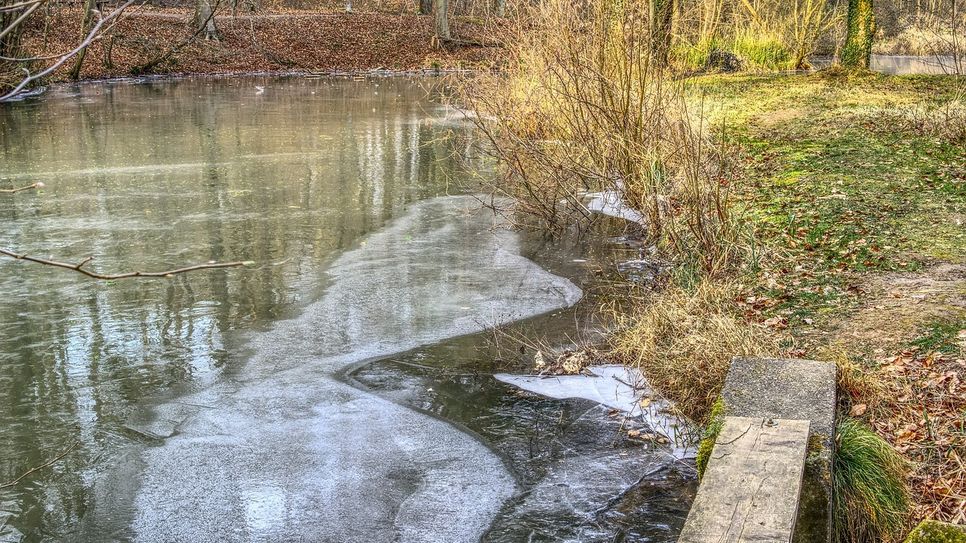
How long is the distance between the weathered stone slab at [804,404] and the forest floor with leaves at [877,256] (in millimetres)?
433

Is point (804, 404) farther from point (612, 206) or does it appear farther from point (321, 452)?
point (612, 206)

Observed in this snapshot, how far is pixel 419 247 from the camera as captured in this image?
34.6 ft

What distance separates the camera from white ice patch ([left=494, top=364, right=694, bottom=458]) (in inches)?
237

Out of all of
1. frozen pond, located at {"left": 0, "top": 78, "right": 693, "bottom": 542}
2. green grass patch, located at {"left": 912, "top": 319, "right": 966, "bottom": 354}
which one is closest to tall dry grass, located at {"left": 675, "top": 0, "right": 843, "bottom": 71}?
frozen pond, located at {"left": 0, "top": 78, "right": 693, "bottom": 542}

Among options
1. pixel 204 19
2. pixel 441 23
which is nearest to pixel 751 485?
pixel 204 19

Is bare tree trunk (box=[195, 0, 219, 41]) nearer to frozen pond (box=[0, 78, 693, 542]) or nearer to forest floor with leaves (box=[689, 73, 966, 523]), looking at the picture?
frozen pond (box=[0, 78, 693, 542])

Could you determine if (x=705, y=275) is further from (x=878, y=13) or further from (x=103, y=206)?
(x=878, y=13)

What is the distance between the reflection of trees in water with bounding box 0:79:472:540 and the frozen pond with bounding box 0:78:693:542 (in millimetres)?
31

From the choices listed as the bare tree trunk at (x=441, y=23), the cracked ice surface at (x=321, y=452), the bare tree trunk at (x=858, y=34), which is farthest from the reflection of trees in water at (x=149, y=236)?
the bare tree trunk at (x=441, y=23)

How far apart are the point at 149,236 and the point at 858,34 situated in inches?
615

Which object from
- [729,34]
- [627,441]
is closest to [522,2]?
[627,441]

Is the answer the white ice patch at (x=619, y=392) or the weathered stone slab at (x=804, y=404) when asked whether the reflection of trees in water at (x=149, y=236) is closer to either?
the white ice patch at (x=619, y=392)

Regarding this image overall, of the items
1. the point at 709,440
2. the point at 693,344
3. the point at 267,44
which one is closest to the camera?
the point at 709,440

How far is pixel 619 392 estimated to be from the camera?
672 centimetres
